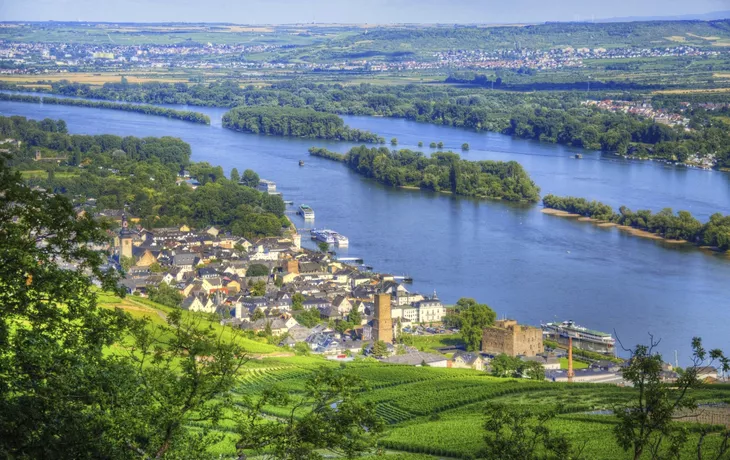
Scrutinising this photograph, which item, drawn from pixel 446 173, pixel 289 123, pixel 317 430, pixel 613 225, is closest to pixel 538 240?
pixel 613 225

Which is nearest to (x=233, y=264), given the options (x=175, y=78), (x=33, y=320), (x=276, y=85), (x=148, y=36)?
(x=33, y=320)

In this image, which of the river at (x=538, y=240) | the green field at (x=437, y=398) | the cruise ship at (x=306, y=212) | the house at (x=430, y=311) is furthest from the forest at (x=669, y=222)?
the green field at (x=437, y=398)

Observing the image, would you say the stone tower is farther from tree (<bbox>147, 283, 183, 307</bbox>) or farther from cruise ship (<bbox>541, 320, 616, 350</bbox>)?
tree (<bbox>147, 283, 183, 307</bbox>)

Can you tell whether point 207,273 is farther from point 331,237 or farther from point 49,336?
point 49,336

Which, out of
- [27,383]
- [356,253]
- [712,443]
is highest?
[27,383]

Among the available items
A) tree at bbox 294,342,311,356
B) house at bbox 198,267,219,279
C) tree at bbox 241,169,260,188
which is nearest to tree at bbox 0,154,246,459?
tree at bbox 294,342,311,356

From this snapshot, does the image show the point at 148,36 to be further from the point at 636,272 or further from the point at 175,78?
the point at 636,272
